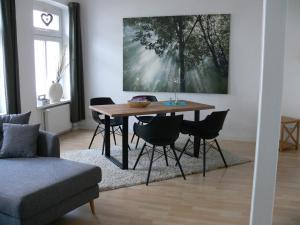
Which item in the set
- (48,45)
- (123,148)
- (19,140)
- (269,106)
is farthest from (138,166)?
(48,45)

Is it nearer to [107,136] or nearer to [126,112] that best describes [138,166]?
[107,136]

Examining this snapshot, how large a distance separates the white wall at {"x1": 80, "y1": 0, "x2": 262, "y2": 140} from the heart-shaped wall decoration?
0.68 m

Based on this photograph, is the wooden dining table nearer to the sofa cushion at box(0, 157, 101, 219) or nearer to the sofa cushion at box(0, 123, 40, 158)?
the sofa cushion at box(0, 123, 40, 158)

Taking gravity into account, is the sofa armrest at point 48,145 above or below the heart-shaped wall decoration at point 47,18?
below

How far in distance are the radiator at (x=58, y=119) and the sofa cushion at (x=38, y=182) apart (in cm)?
253

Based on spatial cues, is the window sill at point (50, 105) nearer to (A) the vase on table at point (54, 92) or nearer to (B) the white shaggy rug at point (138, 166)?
(A) the vase on table at point (54, 92)

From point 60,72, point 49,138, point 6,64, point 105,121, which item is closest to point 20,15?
point 6,64

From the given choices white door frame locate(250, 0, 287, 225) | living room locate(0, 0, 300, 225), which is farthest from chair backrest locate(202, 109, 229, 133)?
white door frame locate(250, 0, 287, 225)

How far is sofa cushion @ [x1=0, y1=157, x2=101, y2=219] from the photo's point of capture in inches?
95.9

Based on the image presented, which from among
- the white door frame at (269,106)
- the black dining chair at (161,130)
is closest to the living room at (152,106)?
the white door frame at (269,106)

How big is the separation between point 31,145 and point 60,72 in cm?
324

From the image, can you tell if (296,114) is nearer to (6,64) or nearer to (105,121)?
(105,121)

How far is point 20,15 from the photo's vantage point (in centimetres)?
497

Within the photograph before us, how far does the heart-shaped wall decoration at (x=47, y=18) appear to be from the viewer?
583 cm
